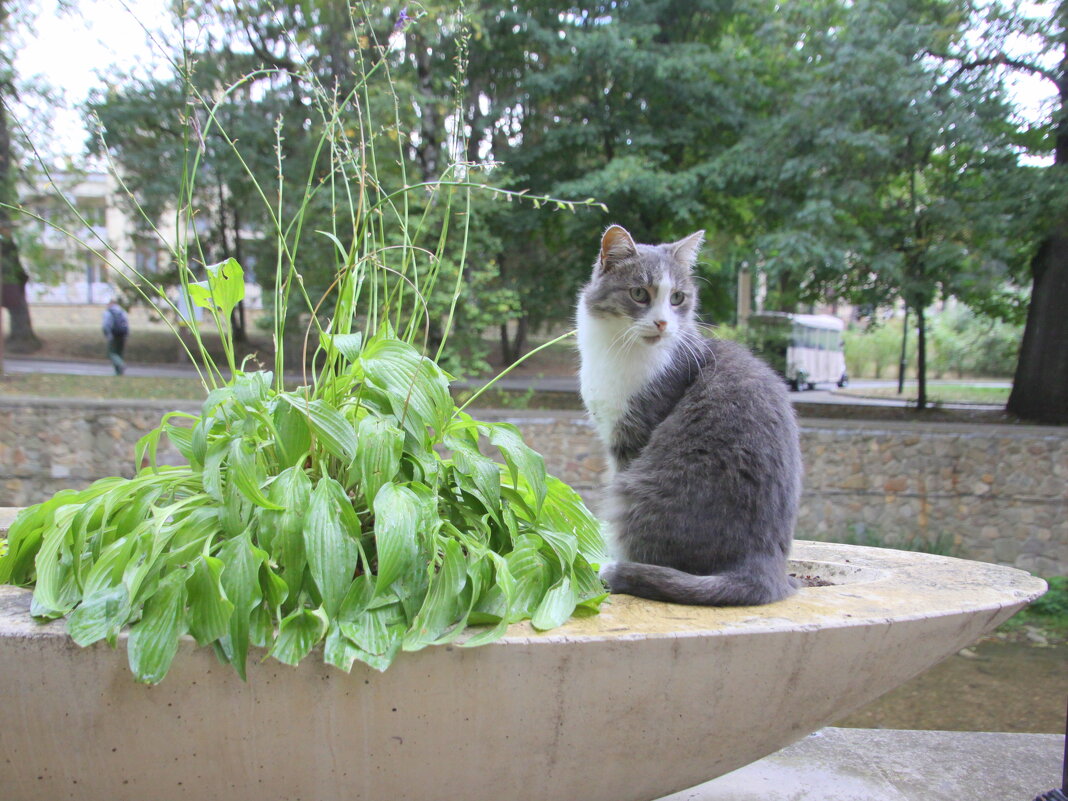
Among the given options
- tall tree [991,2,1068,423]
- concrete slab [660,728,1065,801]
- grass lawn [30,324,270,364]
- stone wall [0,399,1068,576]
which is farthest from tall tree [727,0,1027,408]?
grass lawn [30,324,270,364]

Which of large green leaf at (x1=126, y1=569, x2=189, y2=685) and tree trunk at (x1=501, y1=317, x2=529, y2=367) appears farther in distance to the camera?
tree trunk at (x1=501, y1=317, x2=529, y2=367)

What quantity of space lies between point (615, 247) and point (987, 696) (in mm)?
3513

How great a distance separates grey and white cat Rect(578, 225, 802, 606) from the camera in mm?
1623

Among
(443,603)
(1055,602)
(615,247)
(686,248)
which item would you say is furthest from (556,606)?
(1055,602)

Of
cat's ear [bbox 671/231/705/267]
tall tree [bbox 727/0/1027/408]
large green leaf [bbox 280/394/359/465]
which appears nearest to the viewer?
large green leaf [bbox 280/394/359/465]

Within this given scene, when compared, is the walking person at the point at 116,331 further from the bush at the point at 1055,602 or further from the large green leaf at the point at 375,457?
the large green leaf at the point at 375,457

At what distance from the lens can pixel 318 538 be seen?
1244 mm

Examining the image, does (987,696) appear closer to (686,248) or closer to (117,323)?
(686,248)

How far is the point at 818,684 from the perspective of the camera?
1.37 meters

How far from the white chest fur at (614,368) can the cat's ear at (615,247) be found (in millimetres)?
159

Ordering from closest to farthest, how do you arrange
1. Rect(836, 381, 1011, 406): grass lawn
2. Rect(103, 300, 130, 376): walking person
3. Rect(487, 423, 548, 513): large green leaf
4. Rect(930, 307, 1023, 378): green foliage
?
1. Rect(487, 423, 548, 513): large green leaf
2. Rect(836, 381, 1011, 406): grass lawn
3. Rect(103, 300, 130, 376): walking person
4. Rect(930, 307, 1023, 378): green foliage

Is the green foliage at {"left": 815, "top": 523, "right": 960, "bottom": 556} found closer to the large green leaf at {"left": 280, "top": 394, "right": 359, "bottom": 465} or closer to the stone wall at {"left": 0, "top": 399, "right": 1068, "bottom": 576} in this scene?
the stone wall at {"left": 0, "top": 399, "right": 1068, "bottom": 576}

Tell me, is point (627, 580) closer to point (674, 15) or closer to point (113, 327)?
point (674, 15)

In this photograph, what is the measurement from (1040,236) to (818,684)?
632cm
